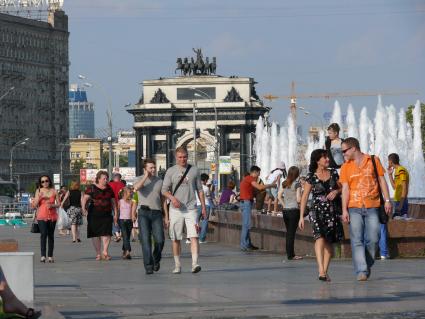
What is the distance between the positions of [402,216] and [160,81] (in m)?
143

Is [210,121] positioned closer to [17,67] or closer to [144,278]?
[17,67]

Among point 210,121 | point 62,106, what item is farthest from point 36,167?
point 210,121

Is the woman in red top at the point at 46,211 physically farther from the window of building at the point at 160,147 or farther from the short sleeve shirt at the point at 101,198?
the window of building at the point at 160,147

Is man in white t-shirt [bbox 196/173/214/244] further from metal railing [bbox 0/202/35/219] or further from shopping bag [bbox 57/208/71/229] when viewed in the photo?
metal railing [bbox 0/202/35/219]

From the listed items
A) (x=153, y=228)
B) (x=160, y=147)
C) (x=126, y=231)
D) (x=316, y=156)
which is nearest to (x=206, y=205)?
(x=126, y=231)

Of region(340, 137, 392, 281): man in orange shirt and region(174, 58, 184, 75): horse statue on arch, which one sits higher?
region(174, 58, 184, 75): horse statue on arch

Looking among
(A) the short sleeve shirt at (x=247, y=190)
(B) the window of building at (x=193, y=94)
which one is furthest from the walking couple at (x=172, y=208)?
(B) the window of building at (x=193, y=94)

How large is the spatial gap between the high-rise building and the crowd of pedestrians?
5296 inches

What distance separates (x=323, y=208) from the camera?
17.7m

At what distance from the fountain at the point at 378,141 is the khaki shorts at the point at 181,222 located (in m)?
28.8

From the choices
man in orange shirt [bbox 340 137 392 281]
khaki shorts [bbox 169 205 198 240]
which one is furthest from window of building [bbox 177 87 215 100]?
man in orange shirt [bbox 340 137 392 281]

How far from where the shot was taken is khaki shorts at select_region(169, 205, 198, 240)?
66.1 ft

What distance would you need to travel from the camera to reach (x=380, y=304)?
14.4m

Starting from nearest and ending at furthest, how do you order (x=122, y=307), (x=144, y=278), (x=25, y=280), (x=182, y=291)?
(x=25, y=280) → (x=122, y=307) → (x=182, y=291) → (x=144, y=278)
